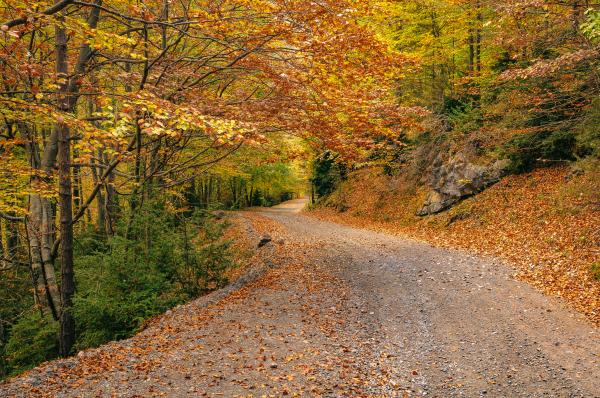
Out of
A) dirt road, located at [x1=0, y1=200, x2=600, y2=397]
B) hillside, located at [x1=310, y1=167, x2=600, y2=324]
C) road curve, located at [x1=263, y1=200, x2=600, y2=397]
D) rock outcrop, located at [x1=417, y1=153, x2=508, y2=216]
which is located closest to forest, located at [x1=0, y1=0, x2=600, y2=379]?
hillside, located at [x1=310, y1=167, x2=600, y2=324]

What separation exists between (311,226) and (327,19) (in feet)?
50.6

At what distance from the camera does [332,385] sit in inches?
224

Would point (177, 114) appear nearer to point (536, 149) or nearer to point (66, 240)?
point (66, 240)

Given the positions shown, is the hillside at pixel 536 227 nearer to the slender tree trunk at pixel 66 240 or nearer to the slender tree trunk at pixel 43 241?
the slender tree trunk at pixel 66 240

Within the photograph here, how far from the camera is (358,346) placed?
7.11 metres

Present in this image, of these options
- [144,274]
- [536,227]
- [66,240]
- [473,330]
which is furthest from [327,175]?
[473,330]

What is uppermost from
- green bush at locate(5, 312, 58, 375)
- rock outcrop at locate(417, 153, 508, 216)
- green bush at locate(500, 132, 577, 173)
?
green bush at locate(500, 132, 577, 173)

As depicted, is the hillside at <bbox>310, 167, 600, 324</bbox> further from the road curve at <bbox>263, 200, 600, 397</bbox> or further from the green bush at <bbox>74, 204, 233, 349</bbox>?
the green bush at <bbox>74, 204, 233, 349</bbox>

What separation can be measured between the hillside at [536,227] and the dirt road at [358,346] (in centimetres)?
78

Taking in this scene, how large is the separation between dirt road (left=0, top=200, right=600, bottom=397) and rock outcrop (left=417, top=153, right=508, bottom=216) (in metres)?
6.47

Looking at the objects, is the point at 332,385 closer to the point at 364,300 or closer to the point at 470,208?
the point at 364,300

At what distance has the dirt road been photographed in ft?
18.6

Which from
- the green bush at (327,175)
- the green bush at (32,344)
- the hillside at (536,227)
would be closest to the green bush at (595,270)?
the hillside at (536,227)

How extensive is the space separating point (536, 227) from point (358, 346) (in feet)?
27.1
